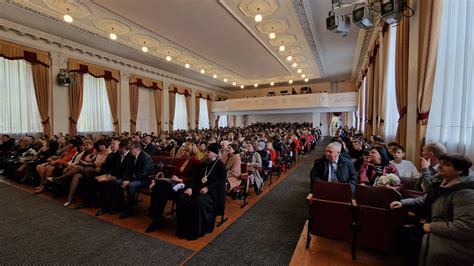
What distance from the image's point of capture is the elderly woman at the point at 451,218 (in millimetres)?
1480

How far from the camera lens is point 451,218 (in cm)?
160

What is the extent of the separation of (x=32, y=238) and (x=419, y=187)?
4818mm

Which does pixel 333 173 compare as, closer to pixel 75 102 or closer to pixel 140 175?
pixel 140 175

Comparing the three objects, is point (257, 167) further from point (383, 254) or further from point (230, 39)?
point (230, 39)

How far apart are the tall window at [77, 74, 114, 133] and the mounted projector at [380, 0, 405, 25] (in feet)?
35.9

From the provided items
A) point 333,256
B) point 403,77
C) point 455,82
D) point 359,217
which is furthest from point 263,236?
point 403,77

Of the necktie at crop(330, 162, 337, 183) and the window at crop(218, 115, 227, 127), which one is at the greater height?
the window at crop(218, 115, 227, 127)

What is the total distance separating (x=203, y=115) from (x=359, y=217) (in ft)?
53.1

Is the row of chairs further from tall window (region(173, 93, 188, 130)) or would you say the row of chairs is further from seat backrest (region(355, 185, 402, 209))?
tall window (region(173, 93, 188, 130))

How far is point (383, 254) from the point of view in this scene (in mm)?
2416

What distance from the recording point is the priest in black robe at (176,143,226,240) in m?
2.82

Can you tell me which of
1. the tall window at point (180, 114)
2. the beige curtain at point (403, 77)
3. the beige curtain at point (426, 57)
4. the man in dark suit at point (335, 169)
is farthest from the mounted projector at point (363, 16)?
the tall window at point (180, 114)

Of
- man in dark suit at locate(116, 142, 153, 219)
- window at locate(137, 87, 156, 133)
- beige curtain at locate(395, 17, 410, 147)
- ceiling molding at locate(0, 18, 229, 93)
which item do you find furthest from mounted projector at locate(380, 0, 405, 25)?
window at locate(137, 87, 156, 133)

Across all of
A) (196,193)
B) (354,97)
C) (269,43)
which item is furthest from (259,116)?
(196,193)
